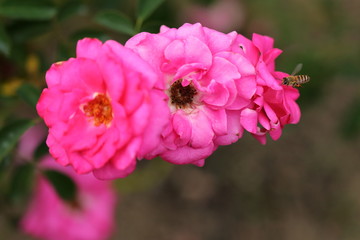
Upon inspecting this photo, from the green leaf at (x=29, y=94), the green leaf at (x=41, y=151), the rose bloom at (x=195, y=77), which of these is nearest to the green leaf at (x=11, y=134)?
the green leaf at (x=29, y=94)

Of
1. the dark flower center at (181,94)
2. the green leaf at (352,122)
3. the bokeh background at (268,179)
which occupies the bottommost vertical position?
the bokeh background at (268,179)

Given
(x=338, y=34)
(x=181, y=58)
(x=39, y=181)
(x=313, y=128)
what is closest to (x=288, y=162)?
(x=313, y=128)

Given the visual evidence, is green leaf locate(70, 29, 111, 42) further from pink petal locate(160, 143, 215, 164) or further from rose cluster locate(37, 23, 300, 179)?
pink petal locate(160, 143, 215, 164)

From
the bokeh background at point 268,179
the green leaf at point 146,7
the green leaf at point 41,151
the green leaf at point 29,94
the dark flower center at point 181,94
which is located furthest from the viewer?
the bokeh background at point 268,179

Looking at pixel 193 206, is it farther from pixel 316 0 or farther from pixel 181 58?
pixel 181 58

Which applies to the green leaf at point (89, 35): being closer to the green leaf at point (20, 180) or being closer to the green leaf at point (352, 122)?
the green leaf at point (20, 180)

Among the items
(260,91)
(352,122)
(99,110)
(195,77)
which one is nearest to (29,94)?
(99,110)
